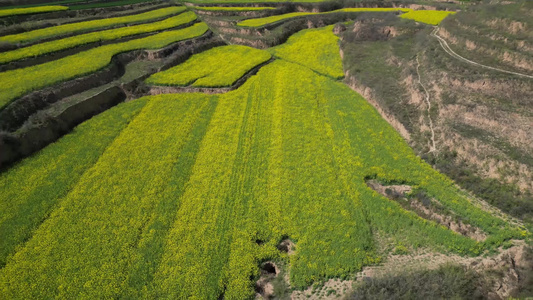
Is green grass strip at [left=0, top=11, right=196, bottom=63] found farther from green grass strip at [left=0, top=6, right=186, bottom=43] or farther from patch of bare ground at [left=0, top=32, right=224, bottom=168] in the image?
patch of bare ground at [left=0, top=32, right=224, bottom=168]

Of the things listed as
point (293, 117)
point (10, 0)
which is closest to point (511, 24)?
point (293, 117)

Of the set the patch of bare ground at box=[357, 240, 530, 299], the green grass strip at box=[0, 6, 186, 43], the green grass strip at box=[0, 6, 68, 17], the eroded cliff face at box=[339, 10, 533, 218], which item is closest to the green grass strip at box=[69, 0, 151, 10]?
the green grass strip at box=[0, 6, 68, 17]

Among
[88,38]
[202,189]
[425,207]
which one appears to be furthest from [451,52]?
[88,38]

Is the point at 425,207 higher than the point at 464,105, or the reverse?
the point at 464,105

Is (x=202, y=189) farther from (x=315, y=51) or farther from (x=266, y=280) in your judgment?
(x=315, y=51)

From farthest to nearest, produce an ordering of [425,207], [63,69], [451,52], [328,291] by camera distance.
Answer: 1. [451,52]
2. [63,69]
3. [425,207]
4. [328,291]

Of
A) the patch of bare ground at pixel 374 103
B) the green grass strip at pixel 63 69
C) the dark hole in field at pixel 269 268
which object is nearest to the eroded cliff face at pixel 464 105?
the patch of bare ground at pixel 374 103

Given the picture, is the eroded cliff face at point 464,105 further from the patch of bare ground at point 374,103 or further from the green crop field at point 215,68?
the green crop field at point 215,68
